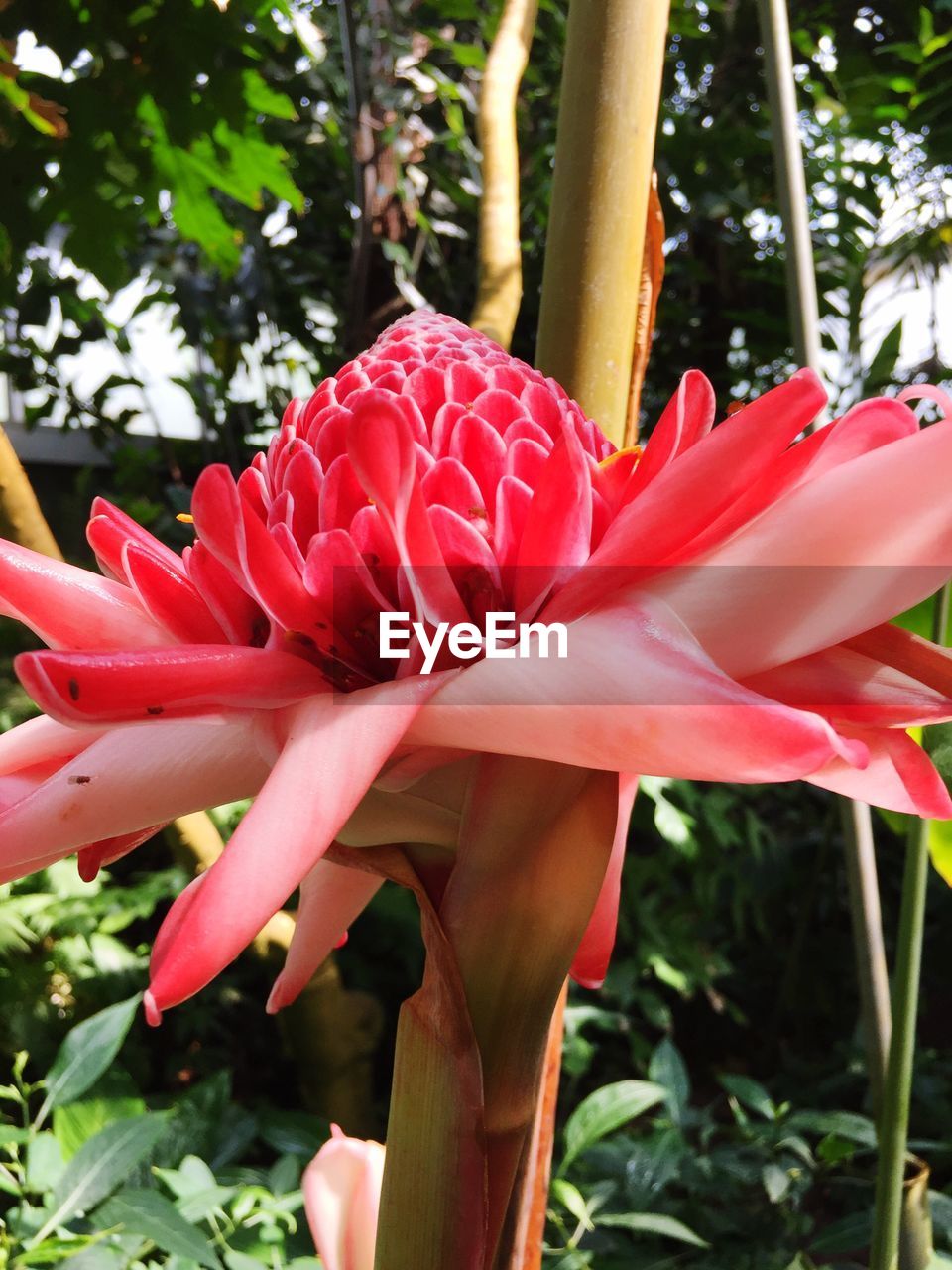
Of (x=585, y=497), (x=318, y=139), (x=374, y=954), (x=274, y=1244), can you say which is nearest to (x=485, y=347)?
(x=585, y=497)

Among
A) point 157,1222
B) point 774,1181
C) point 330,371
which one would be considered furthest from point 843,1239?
point 330,371

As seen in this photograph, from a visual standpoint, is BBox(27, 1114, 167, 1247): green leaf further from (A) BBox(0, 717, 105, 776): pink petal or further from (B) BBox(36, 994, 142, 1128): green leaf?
(A) BBox(0, 717, 105, 776): pink petal

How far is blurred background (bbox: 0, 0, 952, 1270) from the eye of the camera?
68 centimetres

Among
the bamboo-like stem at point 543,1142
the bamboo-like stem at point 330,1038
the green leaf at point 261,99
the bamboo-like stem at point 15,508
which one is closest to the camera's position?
the bamboo-like stem at point 543,1142

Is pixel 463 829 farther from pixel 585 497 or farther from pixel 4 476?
pixel 4 476

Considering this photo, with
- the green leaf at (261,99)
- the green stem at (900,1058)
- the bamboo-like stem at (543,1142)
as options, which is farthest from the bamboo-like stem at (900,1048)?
the green leaf at (261,99)

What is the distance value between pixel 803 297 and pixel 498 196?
16cm

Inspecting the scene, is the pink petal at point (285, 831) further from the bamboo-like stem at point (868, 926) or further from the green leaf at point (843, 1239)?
the green leaf at point (843, 1239)

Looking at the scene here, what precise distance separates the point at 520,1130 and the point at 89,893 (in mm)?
1080

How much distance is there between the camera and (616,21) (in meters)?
0.28

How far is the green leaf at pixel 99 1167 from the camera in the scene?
0.53 metres

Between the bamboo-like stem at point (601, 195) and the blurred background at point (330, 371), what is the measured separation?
39cm

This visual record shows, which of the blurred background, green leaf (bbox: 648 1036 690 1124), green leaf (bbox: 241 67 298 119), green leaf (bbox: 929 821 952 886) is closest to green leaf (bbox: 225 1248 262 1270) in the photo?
the blurred background

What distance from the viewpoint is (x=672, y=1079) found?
79 cm
